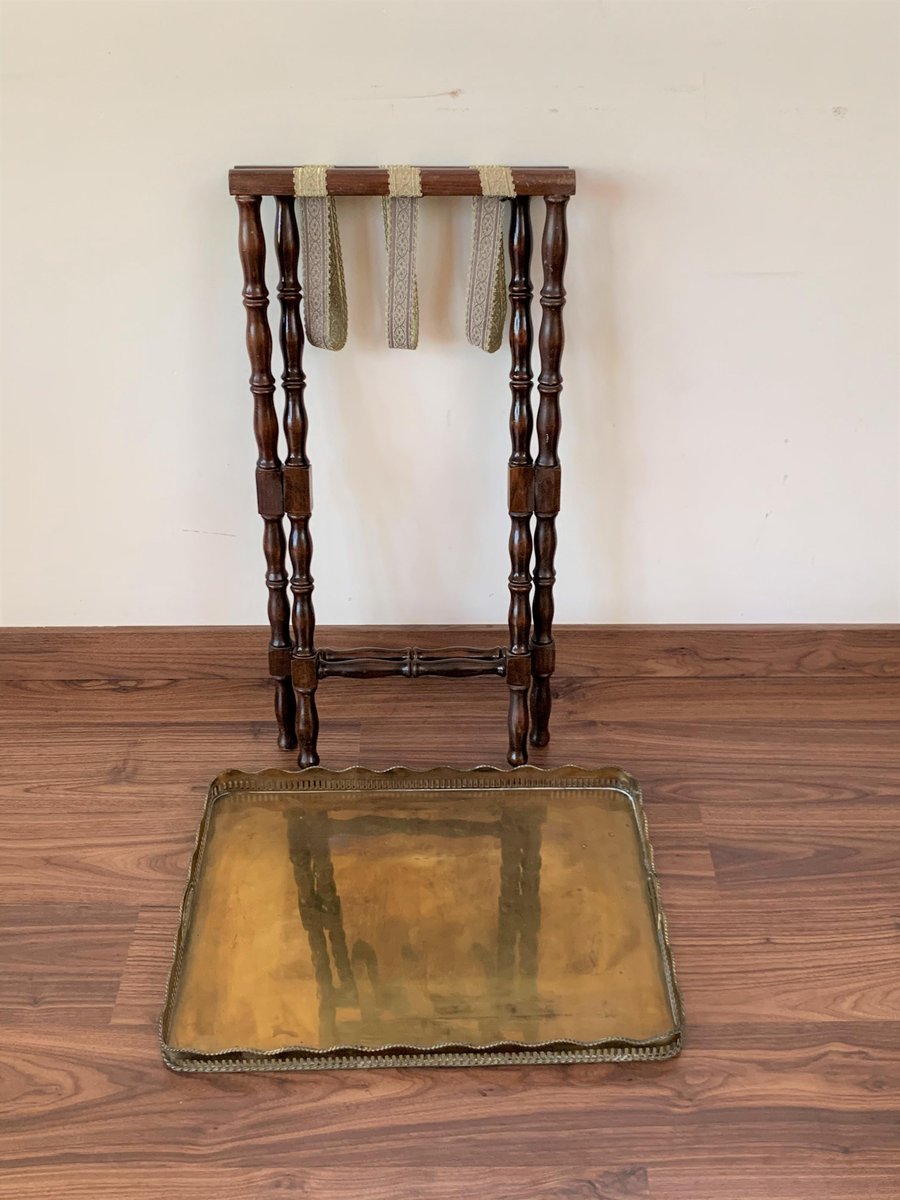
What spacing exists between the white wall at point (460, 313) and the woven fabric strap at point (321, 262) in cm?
8

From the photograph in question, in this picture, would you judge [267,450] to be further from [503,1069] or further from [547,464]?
[503,1069]

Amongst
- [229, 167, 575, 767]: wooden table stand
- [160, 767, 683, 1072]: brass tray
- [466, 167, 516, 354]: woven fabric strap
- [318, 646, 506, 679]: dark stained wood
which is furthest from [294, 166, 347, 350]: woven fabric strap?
[160, 767, 683, 1072]: brass tray

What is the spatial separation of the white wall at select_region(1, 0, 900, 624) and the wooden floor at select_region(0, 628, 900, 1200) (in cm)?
12

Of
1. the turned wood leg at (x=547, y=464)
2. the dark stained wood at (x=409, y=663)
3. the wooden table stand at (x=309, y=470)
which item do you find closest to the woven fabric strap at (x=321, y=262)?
the wooden table stand at (x=309, y=470)

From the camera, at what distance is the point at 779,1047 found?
1.46 meters

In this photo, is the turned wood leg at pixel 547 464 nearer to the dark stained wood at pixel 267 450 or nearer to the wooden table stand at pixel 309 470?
the wooden table stand at pixel 309 470

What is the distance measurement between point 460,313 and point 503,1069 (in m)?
1.07

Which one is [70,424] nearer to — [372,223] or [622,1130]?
[372,223]

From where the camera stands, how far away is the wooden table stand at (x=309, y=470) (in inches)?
64.8

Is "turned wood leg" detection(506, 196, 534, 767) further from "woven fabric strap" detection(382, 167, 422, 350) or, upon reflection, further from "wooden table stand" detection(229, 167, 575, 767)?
"woven fabric strap" detection(382, 167, 422, 350)

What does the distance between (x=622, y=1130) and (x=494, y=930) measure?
317mm

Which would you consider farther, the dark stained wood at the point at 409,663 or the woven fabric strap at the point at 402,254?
the dark stained wood at the point at 409,663

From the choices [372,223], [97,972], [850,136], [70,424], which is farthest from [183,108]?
[97,972]

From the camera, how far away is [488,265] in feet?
5.62
